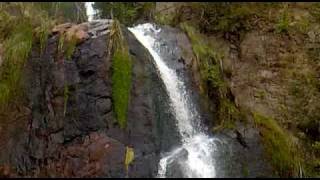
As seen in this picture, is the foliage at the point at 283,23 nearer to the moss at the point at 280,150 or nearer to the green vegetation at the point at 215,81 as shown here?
the green vegetation at the point at 215,81

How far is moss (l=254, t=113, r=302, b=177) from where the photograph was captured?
36.1 ft

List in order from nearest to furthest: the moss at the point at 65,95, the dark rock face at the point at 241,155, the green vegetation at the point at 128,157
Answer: the green vegetation at the point at 128,157 → the dark rock face at the point at 241,155 → the moss at the point at 65,95

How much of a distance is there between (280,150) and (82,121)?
4.86m

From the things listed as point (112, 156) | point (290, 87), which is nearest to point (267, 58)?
point (290, 87)

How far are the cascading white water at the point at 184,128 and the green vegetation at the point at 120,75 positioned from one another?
1.27 m

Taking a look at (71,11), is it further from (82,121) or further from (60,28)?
(82,121)

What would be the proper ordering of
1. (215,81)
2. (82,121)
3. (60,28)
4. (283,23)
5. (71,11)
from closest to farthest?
(82,121), (60,28), (215,81), (283,23), (71,11)

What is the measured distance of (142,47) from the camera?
12.2m

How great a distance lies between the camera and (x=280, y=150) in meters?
11.3

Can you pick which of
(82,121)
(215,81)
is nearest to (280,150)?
(215,81)

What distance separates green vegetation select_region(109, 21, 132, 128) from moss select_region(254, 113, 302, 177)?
362 cm

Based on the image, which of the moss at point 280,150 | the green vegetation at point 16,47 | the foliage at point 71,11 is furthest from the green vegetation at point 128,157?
the foliage at point 71,11

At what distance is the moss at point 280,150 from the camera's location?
1100cm

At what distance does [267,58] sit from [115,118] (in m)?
6.33
